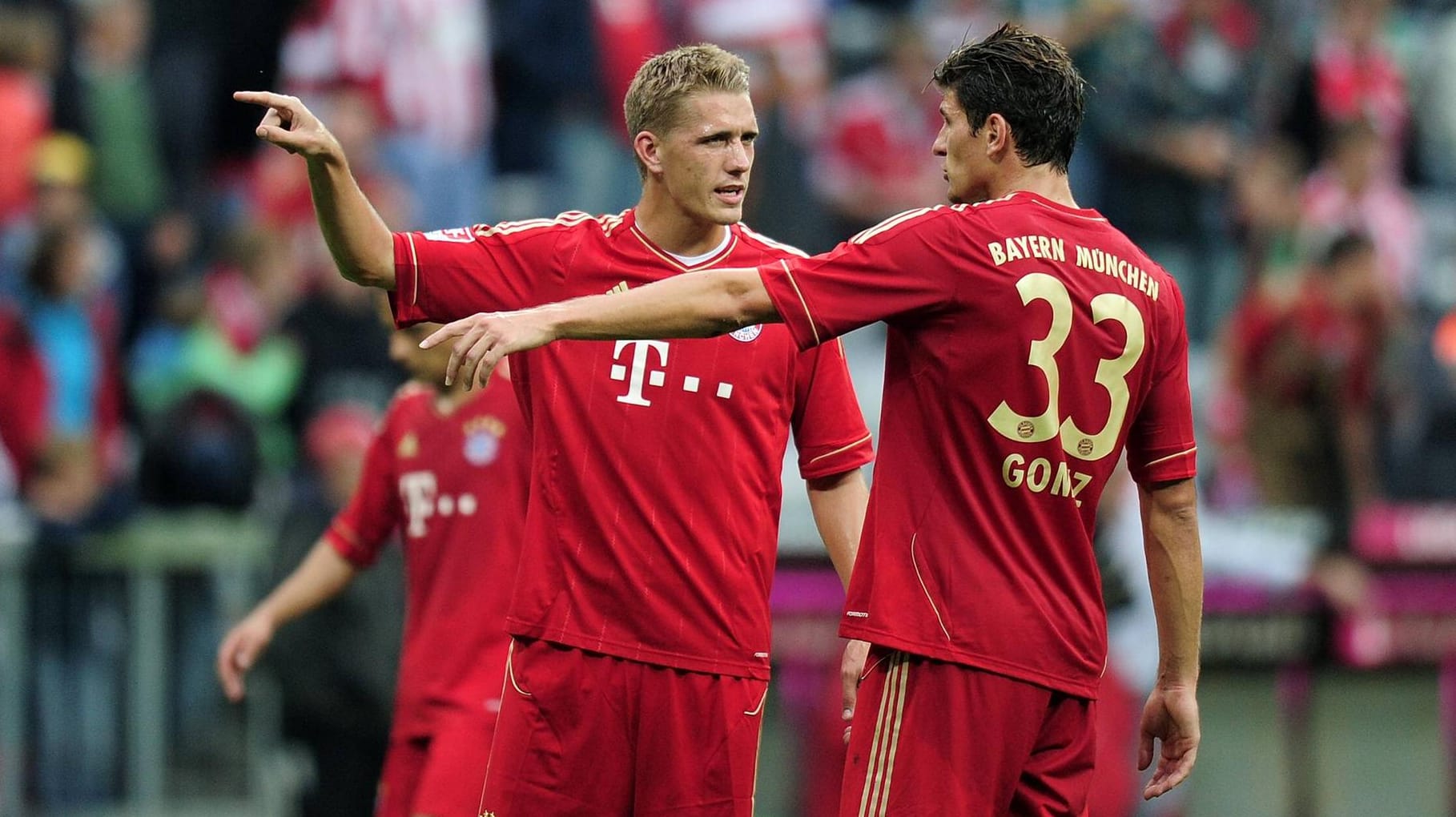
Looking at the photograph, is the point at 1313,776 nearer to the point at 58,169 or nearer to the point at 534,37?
the point at 534,37

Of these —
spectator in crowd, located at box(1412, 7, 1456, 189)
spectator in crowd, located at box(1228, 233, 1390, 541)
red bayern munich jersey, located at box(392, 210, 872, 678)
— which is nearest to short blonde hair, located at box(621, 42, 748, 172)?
red bayern munich jersey, located at box(392, 210, 872, 678)

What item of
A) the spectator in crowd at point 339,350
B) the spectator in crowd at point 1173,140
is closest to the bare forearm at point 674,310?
the spectator in crowd at point 339,350

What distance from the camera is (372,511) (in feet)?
21.9

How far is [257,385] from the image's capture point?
11.0m

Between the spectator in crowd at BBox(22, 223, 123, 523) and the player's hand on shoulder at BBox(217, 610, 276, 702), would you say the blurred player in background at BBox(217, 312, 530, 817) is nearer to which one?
the player's hand on shoulder at BBox(217, 610, 276, 702)

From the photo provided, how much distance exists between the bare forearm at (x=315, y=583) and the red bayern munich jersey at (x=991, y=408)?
2.60m

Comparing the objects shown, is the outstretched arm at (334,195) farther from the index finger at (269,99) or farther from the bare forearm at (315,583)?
the bare forearm at (315,583)

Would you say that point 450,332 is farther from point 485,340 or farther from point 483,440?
point 483,440

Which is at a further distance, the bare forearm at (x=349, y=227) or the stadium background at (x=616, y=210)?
the stadium background at (x=616, y=210)

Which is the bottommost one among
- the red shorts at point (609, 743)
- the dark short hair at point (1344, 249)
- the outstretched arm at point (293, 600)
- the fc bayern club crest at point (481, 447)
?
the red shorts at point (609, 743)

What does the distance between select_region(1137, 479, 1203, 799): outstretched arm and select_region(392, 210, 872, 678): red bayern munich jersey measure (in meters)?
1.00

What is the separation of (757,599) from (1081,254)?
4.11 ft

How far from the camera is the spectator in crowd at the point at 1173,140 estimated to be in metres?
12.3

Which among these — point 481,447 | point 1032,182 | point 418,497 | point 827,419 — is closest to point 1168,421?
point 1032,182
